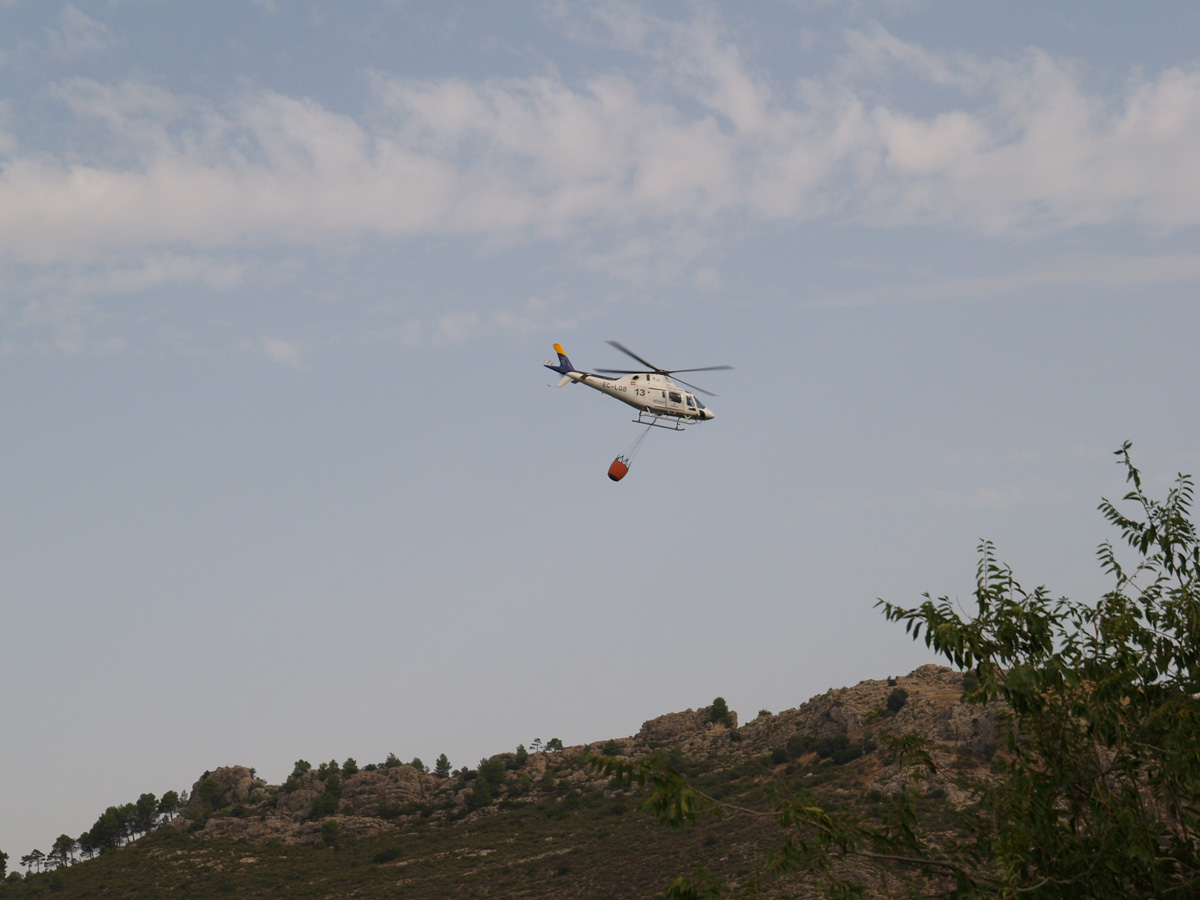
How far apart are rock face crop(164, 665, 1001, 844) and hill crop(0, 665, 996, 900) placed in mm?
228

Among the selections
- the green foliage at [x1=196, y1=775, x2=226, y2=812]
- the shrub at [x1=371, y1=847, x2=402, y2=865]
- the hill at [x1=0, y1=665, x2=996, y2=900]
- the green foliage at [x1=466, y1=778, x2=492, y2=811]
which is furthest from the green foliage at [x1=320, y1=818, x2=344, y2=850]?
the green foliage at [x1=196, y1=775, x2=226, y2=812]

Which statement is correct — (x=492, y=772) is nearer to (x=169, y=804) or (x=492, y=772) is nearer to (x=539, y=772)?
(x=539, y=772)

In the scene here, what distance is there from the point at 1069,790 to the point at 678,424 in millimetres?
42963

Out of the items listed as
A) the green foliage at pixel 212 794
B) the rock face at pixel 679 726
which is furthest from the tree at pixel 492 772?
the green foliage at pixel 212 794

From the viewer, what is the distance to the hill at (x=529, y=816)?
72000 mm

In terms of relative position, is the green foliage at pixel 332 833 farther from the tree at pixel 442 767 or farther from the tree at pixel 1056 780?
the tree at pixel 1056 780

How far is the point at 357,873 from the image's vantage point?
8475 centimetres

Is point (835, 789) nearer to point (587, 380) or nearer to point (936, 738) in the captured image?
point (936, 738)

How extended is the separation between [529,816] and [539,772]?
1514cm

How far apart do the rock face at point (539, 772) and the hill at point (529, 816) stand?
228 mm

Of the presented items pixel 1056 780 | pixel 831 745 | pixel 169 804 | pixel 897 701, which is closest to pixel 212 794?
pixel 169 804

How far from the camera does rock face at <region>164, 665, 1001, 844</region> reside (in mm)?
90375

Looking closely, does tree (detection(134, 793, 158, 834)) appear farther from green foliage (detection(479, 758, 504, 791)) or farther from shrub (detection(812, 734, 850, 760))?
shrub (detection(812, 734, 850, 760))

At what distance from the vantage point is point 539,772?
110 m
